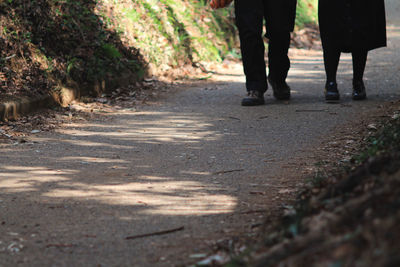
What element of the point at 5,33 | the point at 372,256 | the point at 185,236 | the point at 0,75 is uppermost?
the point at 5,33

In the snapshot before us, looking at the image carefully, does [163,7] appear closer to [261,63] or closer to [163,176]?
[261,63]

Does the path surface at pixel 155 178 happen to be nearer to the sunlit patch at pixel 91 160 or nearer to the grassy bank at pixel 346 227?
the sunlit patch at pixel 91 160

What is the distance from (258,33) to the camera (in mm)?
5750

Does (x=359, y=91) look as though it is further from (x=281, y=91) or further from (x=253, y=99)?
(x=253, y=99)

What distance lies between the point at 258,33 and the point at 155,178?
9.23 ft

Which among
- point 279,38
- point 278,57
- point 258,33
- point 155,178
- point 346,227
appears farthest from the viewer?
point 278,57

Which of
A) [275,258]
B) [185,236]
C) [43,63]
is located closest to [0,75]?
[43,63]

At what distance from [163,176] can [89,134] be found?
4.95 feet

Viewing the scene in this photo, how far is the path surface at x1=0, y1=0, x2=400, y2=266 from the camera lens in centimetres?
244

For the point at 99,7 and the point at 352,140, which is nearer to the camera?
the point at 352,140

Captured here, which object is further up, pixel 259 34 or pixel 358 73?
pixel 259 34

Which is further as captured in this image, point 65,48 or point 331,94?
point 65,48

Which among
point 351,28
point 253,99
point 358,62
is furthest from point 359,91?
point 253,99

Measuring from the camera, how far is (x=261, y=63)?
19.4 feet
